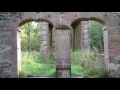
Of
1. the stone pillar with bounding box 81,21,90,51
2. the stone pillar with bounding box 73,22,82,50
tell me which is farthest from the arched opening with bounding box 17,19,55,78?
the stone pillar with bounding box 81,21,90,51

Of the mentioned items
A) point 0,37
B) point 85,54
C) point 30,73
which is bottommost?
point 30,73

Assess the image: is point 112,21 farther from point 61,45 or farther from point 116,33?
point 61,45

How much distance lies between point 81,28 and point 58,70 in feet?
16.7

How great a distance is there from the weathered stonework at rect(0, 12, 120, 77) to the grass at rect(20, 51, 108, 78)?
0.50 m

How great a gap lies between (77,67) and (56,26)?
2348mm

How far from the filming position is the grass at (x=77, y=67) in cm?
918

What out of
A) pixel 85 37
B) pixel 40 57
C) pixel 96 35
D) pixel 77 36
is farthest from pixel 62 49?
pixel 96 35

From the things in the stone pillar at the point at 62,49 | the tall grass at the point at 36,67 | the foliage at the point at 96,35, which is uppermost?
the foliage at the point at 96,35

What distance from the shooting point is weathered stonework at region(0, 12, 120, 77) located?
870cm

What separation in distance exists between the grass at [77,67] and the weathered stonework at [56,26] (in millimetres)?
500

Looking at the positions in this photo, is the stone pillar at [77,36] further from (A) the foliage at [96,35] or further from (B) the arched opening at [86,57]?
(A) the foliage at [96,35]

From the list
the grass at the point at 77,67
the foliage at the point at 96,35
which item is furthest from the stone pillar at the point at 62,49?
the foliage at the point at 96,35
